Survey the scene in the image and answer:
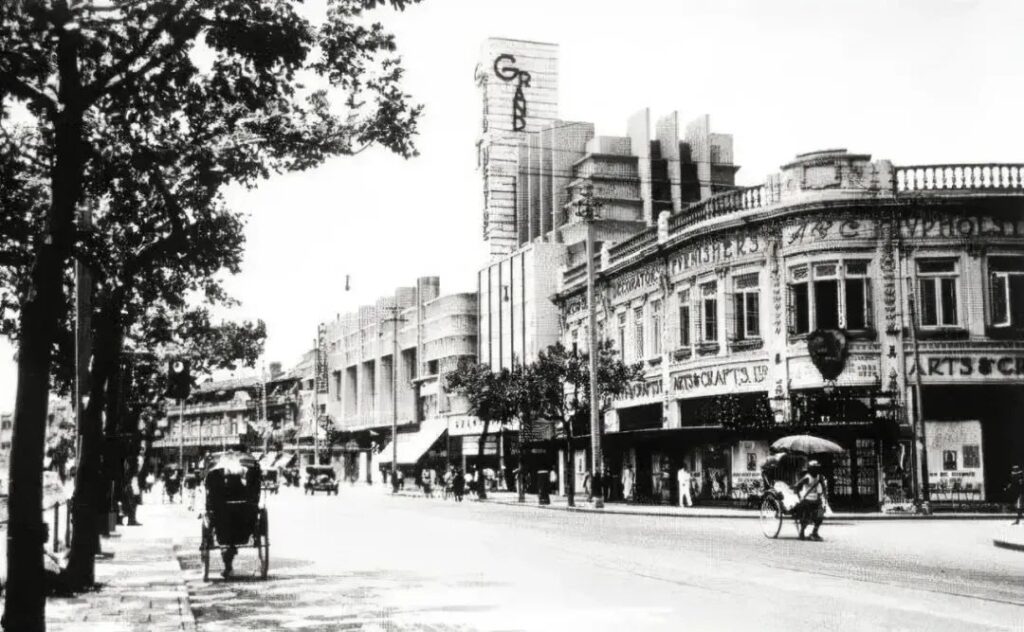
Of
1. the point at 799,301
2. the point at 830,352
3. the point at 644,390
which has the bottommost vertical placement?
the point at 644,390

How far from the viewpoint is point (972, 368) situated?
3597 cm

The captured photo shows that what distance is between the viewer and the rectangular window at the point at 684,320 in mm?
42938

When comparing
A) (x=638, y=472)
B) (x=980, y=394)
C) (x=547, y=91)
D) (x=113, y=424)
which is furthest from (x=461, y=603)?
(x=547, y=91)

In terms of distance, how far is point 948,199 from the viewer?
36.2m

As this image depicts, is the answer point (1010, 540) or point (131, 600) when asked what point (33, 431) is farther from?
point (1010, 540)

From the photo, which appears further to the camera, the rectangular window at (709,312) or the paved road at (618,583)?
the rectangular window at (709,312)

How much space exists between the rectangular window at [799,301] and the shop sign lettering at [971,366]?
372cm

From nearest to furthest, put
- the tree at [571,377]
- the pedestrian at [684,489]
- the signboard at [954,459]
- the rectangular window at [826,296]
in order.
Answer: the signboard at [954,459], the rectangular window at [826,296], the pedestrian at [684,489], the tree at [571,377]

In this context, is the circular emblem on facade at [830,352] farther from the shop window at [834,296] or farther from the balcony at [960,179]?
the balcony at [960,179]

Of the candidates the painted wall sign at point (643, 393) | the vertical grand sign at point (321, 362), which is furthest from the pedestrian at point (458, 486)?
the vertical grand sign at point (321, 362)

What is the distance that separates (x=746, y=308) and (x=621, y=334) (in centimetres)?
1144

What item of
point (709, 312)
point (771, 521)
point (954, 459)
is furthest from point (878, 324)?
point (771, 521)

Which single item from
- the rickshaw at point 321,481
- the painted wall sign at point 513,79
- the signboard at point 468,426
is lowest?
the rickshaw at point 321,481

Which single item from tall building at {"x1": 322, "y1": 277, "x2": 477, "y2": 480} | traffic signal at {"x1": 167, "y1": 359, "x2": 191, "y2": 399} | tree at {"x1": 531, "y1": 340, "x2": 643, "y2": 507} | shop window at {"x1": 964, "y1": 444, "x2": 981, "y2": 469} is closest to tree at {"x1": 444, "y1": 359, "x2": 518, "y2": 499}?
tree at {"x1": 531, "y1": 340, "x2": 643, "y2": 507}
